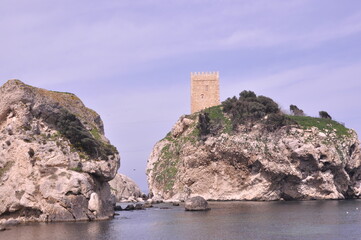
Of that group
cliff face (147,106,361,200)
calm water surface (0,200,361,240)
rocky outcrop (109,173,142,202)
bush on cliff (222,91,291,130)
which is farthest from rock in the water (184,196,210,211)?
rocky outcrop (109,173,142,202)

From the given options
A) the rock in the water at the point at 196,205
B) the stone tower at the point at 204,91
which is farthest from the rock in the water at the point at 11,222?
the stone tower at the point at 204,91

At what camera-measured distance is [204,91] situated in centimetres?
10581

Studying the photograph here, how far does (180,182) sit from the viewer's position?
292 ft

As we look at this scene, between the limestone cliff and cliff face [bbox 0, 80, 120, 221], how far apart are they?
32.6 m

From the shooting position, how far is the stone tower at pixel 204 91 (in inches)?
4144

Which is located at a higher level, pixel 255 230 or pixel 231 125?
pixel 231 125

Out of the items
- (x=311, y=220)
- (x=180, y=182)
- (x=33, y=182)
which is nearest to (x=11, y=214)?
(x=33, y=182)

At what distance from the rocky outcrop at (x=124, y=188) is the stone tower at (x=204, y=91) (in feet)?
67.5

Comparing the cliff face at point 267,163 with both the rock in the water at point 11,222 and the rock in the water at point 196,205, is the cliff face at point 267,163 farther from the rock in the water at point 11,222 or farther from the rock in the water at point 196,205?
the rock in the water at point 11,222

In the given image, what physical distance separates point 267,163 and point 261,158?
A: 1329mm

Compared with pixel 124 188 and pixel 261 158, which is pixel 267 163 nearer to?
pixel 261 158

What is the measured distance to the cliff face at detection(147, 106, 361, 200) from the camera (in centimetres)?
8106

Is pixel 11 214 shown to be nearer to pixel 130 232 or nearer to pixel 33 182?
pixel 33 182

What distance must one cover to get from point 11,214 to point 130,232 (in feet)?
42.7
